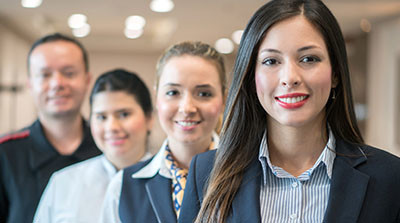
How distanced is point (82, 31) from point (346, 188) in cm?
871

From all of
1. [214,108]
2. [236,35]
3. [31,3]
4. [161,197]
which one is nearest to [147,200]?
[161,197]

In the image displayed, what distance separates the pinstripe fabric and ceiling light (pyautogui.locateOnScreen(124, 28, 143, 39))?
26.1ft

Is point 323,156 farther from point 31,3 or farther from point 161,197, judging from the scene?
point 31,3

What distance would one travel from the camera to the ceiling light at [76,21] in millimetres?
7499

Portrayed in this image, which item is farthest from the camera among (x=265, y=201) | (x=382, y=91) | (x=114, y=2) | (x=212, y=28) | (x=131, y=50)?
(x=131, y=50)

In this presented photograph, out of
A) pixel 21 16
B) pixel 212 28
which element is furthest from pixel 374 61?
pixel 21 16

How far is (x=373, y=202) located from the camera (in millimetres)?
1211

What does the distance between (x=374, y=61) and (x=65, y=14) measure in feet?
16.5

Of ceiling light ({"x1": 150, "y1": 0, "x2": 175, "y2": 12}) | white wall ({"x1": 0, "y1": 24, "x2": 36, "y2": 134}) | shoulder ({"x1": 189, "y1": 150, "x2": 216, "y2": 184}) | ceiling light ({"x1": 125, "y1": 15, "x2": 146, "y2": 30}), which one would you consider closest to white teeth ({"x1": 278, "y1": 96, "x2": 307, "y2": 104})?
shoulder ({"x1": 189, "y1": 150, "x2": 216, "y2": 184})

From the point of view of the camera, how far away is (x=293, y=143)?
1350 mm

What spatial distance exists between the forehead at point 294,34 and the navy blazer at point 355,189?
32 centimetres

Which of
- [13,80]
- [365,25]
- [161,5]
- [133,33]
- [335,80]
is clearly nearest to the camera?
[335,80]

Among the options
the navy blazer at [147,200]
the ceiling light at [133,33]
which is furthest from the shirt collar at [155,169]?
the ceiling light at [133,33]

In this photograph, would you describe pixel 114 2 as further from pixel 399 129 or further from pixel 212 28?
pixel 399 129
